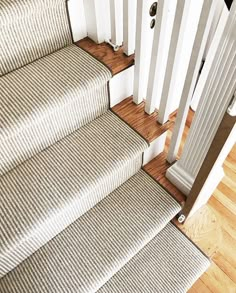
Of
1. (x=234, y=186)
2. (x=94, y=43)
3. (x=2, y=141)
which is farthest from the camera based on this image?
(x=234, y=186)

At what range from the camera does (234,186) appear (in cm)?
155

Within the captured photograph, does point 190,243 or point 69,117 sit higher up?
point 69,117

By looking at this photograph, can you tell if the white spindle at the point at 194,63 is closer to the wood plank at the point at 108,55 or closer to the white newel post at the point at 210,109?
the white newel post at the point at 210,109

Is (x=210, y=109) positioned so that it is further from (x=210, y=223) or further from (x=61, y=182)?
(x=210, y=223)

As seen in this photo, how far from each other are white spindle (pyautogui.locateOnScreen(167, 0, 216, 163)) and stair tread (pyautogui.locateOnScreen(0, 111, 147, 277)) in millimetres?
148

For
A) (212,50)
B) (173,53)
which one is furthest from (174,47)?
(212,50)

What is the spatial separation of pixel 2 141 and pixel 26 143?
10 cm

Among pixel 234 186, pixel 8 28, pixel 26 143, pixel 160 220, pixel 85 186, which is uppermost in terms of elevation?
pixel 8 28

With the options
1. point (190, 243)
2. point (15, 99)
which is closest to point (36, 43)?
point (15, 99)

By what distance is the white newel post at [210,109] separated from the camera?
75cm

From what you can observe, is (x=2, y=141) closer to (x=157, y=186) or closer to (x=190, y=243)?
(x=157, y=186)

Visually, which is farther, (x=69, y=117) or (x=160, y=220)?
(x=160, y=220)

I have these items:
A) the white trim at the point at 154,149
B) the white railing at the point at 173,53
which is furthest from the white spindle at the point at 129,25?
the white trim at the point at 154,149

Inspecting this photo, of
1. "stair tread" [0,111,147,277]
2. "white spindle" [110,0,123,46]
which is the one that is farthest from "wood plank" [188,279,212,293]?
"white spindle" [110,0,123,46]
